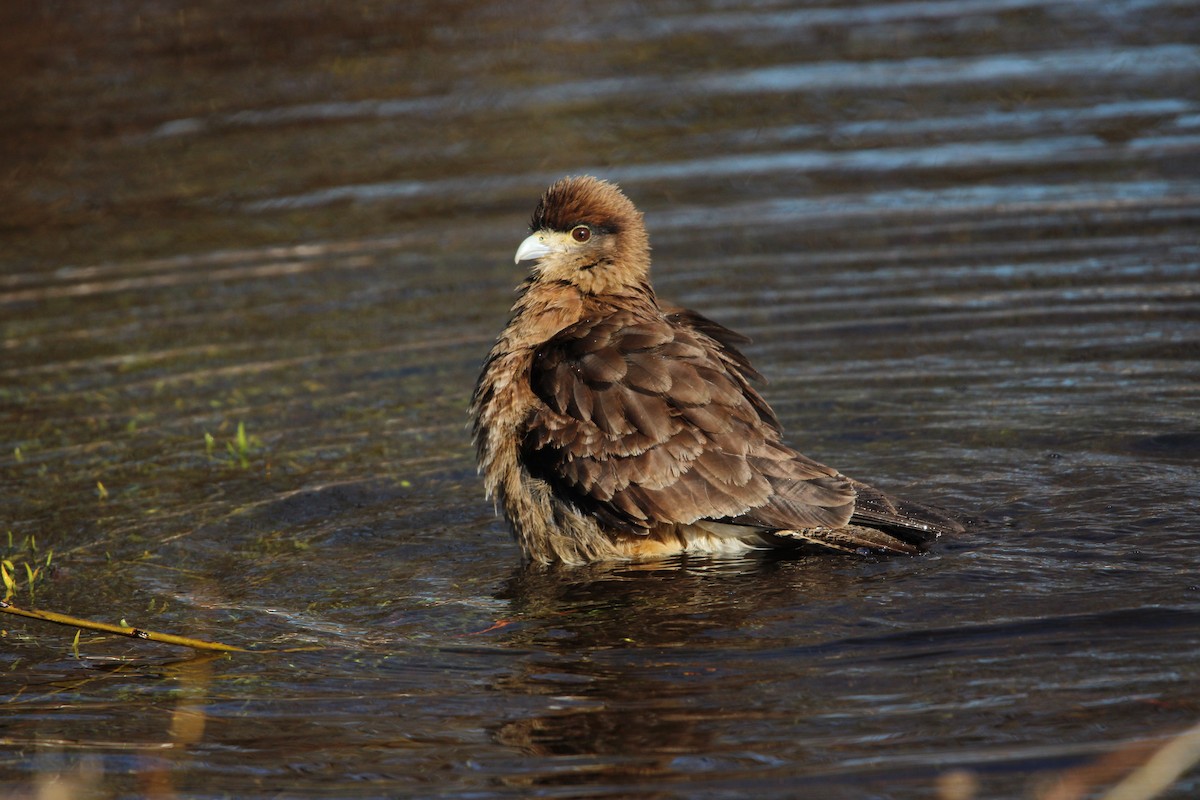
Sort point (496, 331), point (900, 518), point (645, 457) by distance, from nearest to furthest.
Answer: point (900, 518)
point (645, 457)
point (496, 331)

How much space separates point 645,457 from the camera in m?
6.85

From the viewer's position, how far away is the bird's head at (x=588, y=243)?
7.66 meters

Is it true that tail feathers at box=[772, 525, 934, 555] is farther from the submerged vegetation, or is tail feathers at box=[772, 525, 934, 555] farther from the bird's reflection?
the submerged vegetation

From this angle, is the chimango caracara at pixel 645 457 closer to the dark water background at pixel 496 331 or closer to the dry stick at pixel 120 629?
the dark water background at pixel 496 331

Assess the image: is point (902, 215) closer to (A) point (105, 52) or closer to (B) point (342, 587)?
(B) point (342, 587)

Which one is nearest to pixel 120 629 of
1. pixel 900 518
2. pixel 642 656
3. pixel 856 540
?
pixel 642 656

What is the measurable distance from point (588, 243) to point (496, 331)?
8.80ft

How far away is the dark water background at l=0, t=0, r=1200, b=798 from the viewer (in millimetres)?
5418

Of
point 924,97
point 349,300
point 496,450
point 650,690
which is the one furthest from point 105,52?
point 650,690

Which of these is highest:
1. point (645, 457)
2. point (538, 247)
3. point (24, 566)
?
point (538, 247)

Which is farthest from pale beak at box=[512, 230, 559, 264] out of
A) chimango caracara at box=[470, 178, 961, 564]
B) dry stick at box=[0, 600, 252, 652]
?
dry stick at box=[0, 600, 252, 652]

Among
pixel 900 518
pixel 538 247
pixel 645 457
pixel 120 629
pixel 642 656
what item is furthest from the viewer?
pixel 538 247

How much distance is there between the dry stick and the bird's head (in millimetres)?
2485

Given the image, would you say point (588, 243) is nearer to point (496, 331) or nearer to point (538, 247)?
point (538, 247)
